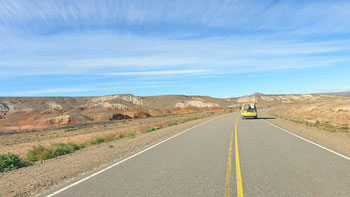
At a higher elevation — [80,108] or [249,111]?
[80,108]

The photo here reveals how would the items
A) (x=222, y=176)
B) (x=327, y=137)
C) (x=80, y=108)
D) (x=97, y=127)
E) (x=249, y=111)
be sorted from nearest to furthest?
(x=222, y=176) < (x=327, y=137) < (x=249, y=111) < (x=97, y=127) < (x=80, y=108)

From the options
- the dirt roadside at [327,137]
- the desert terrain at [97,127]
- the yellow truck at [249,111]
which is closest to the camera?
the desert terrain at [97,127]

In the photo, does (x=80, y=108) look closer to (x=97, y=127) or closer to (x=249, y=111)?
(x=97, y=127)

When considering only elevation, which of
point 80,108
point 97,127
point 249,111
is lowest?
point 97,127

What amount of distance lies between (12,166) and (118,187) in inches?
224

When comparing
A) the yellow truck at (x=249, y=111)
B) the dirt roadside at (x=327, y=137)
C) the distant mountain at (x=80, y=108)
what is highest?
the distant mountain at (x=80, y=108)

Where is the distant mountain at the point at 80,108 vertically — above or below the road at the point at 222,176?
above

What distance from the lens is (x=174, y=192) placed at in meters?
5.11

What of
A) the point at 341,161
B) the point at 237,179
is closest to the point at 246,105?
the point at 341,161

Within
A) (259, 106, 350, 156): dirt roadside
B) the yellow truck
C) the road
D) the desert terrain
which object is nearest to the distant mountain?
the desert terrain

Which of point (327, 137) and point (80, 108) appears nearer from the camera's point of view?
point (327, 137)

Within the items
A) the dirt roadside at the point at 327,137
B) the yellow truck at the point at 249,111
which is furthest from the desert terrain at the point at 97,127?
the yellow truck at the point at 249,111

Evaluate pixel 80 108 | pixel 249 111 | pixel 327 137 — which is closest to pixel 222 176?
pixel 327 137

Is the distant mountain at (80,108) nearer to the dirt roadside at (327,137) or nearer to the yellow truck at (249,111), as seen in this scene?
the yellow truck at (249,111)
